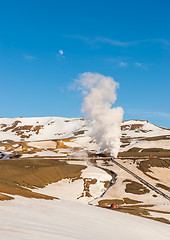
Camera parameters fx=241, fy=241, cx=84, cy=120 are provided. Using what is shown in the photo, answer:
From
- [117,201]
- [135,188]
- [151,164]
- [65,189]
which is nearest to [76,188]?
[65,189]

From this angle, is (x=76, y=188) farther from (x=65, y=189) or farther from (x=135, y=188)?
(x=135, y=188)

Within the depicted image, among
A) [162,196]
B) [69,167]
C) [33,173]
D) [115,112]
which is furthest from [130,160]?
[33,173]

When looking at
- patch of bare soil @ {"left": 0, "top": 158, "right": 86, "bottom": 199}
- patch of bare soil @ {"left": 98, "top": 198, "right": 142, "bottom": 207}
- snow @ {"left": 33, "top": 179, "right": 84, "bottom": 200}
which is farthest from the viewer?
patch of bare soil @ {"left": 0, "top": 158, "right": 86, "bottom": 199}

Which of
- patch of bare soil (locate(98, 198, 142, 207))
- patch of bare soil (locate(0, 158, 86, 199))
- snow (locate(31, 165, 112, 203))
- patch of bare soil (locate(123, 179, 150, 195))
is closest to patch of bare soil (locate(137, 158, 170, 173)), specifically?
snow (locate(31, 165, 112, 203))

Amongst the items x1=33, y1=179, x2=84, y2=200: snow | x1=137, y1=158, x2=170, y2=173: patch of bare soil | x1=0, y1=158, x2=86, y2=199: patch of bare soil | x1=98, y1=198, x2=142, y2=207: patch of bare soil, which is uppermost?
x1=137, y1=158, x2=170, y2=173: patch of bare soil

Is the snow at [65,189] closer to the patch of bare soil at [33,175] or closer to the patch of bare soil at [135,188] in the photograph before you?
the patch of bare soil at [33,175]

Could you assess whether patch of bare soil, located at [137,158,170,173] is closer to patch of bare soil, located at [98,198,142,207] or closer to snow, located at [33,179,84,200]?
snow, located at [33,179,84,200]

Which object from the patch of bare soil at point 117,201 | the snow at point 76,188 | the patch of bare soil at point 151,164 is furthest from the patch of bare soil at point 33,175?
the patch of bare soil at point 151,164

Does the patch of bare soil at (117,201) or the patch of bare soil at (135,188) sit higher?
the patch of bare soil at (135,188)

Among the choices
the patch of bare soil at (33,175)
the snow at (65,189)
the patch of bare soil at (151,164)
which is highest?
the patch of bare soil at (151,164)

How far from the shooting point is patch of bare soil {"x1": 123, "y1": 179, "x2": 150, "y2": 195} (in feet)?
260

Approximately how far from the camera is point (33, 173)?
266 feet

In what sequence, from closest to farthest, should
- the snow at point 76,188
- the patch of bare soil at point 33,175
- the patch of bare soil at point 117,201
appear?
the patch of bare soil at point 117,201, the snow at point 76,188, the patch of bare soil at point 33,175

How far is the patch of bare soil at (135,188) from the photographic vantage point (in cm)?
7931
